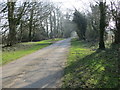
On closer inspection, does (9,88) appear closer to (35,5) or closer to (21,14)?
(21,14)

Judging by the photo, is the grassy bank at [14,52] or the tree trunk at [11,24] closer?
the grassy bank at [14,52]

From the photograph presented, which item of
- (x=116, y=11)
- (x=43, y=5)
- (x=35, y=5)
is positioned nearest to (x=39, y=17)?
(x=43, y=5)

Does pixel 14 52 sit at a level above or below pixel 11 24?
below

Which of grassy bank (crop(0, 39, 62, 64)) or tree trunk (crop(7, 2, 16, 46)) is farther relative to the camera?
tree trunk (crop(7, 2, 16, 46))

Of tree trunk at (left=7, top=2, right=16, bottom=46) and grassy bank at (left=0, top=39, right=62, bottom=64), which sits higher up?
tree trunk at (left=7, top=2, right=16, bottom=46)

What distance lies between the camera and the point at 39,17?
42.0m

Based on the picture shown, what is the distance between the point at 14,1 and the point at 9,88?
23.4m

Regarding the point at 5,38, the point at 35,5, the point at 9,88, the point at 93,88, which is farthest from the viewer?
the point at 35,5

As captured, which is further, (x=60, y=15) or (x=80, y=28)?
(x=60, y=15)

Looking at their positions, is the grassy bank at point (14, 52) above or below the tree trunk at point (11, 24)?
below

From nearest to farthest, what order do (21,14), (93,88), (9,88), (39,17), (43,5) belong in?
(93,88), (9,88), (21,14), (43,5), (39,17)

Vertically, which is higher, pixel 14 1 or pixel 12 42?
pixel 14 1

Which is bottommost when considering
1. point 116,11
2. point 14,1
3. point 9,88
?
point 9,88

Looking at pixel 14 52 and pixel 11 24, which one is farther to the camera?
pixel 11 24
